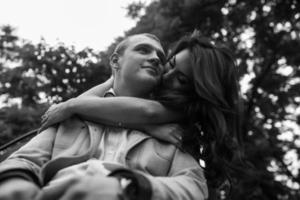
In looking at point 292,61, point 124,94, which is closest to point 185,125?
point 124,94

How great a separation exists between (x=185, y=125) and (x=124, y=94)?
354mm

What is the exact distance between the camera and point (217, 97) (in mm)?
2521

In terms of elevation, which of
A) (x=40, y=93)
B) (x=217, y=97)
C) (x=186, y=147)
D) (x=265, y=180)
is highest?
(x=217, y=97)

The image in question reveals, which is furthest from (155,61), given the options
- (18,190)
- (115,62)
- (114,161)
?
(18,190)

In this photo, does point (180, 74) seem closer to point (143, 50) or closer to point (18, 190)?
point (143, 50)

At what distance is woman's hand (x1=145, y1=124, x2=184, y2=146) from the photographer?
247 centimetres

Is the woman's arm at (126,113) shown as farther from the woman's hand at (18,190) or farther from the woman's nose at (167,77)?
the woman's hand at (18,190)

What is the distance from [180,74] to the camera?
2695mm

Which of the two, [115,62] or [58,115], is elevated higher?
[115,62]

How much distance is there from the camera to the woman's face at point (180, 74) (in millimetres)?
2666

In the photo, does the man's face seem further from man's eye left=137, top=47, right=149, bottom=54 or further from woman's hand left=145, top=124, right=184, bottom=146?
woman's hand left=145, top=124, right=184, bottom=146

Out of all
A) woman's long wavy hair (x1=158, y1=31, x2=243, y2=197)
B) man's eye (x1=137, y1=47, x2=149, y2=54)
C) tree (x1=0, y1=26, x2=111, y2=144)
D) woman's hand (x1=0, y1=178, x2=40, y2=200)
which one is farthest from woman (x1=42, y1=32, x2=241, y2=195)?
tree (x1=0, y1=26, x2=111, y2=144)

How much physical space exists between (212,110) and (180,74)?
0.94 feet

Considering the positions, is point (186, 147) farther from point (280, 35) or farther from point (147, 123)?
point (280, 35)
